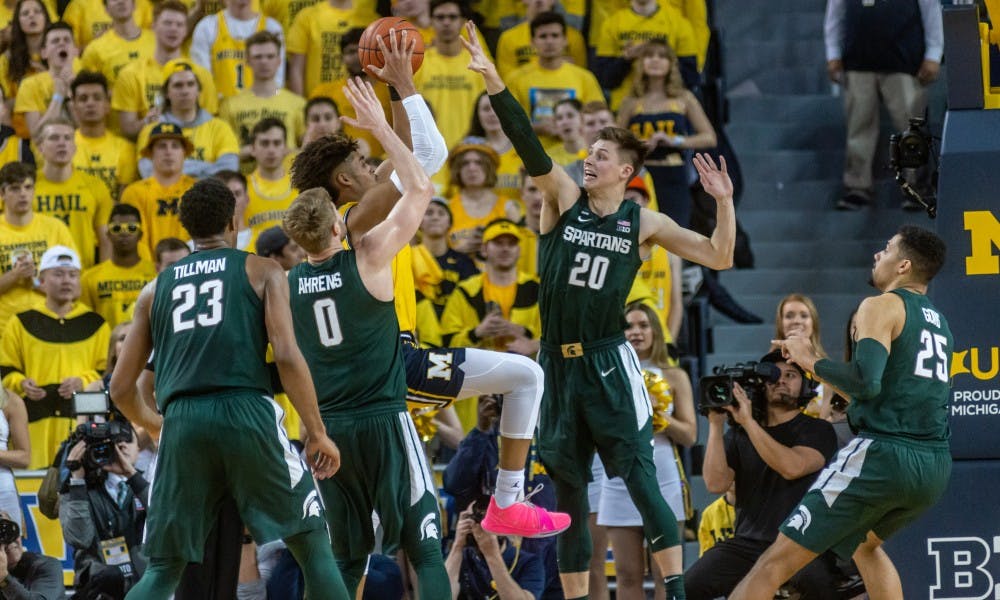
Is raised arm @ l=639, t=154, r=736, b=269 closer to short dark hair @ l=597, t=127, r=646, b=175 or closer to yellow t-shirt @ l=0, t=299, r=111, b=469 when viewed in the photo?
short dark hair @ l=597, t=127, r=646, b=175

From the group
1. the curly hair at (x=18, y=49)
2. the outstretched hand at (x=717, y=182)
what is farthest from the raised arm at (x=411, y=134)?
the curly hair at (x=18, y=49)

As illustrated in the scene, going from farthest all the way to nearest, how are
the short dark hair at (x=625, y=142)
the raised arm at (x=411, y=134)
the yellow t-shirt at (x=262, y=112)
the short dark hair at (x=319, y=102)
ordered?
the yellow t-shirt at (x=262, y=112) < the short dark hair at (x=319, y=102) < the short dark hair at (x=625, y=142) < the raised arm at (x=411, y=134)

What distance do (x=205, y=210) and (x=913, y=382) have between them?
398 cm

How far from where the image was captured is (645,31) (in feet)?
50.5

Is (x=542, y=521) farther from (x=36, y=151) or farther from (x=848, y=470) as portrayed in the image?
(x=36, y=151)

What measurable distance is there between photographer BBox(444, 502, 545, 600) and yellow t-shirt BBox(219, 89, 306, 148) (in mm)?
5366

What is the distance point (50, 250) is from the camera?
41.9ft

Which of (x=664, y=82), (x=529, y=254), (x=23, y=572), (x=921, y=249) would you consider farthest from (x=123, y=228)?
(x=921, y=249)

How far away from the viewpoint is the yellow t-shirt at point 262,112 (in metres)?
14.8

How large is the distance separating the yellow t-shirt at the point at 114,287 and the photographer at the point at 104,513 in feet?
8.89

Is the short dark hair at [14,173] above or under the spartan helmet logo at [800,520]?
above

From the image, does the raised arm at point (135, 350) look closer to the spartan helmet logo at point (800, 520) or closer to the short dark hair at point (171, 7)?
the spartan helmet logo at point (800, 520)

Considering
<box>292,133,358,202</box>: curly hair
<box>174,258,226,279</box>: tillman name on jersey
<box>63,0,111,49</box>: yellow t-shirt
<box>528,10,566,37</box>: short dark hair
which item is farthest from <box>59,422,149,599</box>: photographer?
<box>63,0,111,49</box>: yellow t-shirt

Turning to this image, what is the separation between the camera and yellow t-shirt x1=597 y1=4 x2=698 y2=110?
1538 centimetres
